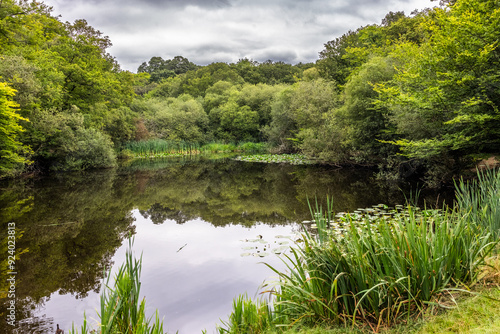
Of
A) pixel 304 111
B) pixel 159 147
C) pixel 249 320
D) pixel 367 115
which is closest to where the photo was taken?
pixel 249 320

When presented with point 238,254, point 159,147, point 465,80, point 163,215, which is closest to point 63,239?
point 163,215

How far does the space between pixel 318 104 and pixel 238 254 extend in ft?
63.1

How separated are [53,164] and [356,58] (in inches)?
1037

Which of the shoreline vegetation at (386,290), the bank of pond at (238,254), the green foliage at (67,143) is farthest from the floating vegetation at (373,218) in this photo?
the green foliage at (67,143)

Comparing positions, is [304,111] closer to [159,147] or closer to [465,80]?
[465,80]

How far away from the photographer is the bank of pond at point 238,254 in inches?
115

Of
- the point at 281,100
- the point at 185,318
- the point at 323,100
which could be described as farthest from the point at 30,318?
the point at 281,100

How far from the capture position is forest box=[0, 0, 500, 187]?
32.3ft

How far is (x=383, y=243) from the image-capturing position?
3053 mm

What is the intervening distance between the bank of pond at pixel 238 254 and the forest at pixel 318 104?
99.1 inches

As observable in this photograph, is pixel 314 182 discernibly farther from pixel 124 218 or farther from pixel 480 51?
pixel 124 218

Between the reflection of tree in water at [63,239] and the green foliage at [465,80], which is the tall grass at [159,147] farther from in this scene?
the green foliage at [465,80]

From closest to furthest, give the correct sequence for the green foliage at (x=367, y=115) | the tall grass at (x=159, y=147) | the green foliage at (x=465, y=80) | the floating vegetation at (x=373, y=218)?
1. the floating vegetation at (x=373, y=218)
2. the green foliage at (x=465, y=80)
3. the green foliage at (x=367, y=115)
4. the tall grass at (x=159, y=147)

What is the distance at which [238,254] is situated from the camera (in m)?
6.52
